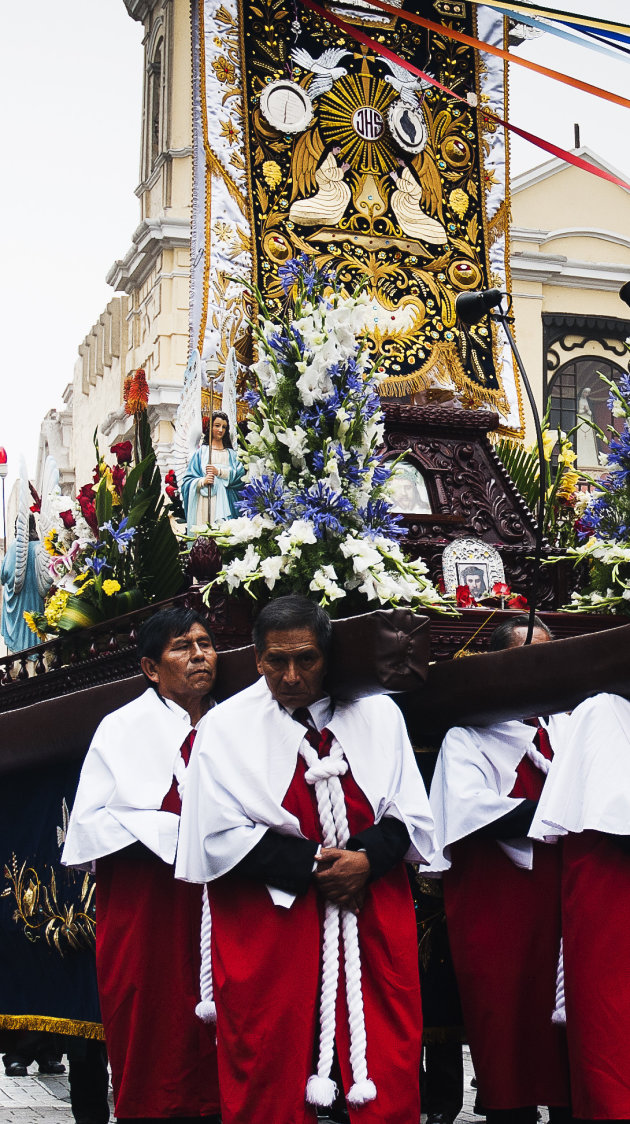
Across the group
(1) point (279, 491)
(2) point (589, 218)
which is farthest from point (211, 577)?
(2) point (589, 218)

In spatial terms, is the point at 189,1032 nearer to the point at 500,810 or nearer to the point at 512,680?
the point at 500,810

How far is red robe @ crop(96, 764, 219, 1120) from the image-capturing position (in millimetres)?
4234

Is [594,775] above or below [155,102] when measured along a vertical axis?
below

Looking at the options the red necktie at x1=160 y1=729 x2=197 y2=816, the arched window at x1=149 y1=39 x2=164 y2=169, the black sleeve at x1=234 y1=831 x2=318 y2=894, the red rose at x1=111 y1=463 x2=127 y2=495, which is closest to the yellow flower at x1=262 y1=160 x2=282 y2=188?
the red rose at x1=111 y1=463 x2=127 y2=495

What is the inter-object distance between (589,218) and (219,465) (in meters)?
13.0

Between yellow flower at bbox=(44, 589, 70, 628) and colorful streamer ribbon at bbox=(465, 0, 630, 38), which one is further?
yellow flower at bbox=(44, 589, 70, 628)

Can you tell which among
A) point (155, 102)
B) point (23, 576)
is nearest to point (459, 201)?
point (23, 576)

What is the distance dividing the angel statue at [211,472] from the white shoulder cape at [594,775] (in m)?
3.45

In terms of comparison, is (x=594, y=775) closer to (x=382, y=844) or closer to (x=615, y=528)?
(x=382, y=844)

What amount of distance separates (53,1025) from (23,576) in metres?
3.98

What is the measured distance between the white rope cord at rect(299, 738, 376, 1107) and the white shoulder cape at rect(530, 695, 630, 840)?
2.15 feet

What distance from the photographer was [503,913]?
14.9 feet

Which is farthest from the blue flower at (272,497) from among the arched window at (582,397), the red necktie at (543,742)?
the arched window at (582,397)

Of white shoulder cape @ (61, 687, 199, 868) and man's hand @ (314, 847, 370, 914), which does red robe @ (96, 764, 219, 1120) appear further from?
man's hand @ (314, 847, 370, 914)
